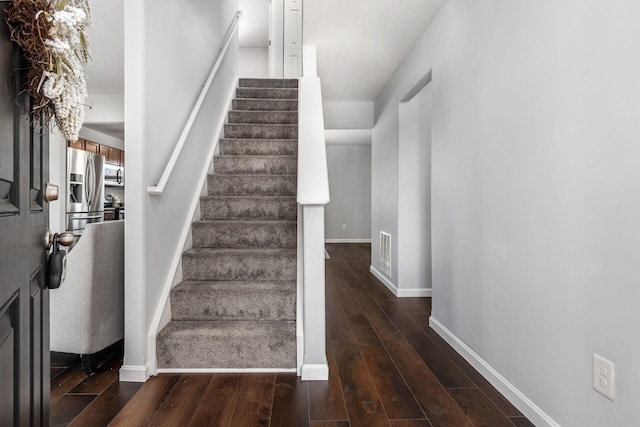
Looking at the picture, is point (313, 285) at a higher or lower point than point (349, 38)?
lower

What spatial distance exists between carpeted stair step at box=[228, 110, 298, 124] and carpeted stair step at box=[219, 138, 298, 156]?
50cm

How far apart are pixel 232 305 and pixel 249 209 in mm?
879

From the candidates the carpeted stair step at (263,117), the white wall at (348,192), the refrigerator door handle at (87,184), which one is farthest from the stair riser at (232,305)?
the white wall at (348,192)

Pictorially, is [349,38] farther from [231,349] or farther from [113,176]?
[113,176]

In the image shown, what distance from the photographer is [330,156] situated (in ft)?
27.7

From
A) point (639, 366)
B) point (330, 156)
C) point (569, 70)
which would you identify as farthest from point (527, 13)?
point (330, 156)

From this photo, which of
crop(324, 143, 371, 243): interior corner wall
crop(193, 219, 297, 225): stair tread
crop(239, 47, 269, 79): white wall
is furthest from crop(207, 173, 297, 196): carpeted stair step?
crop(324, 143, 371, 243): interior corner wall

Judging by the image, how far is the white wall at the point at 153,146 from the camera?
6.24 feet

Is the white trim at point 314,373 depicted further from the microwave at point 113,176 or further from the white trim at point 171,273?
the microwave at point 113,176

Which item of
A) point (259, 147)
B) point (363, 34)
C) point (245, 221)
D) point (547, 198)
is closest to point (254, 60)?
point (259, 147)

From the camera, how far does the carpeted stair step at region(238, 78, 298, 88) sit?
14.7ft

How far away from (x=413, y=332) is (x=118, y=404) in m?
1.99

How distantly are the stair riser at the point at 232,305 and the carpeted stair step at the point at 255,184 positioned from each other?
3.40 ft

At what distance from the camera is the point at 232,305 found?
2230 mm
